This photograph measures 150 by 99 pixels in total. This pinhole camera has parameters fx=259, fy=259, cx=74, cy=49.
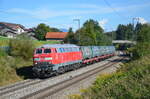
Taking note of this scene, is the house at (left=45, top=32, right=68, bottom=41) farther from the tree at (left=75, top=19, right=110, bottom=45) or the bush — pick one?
the bush

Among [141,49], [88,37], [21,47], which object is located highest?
[88,37]

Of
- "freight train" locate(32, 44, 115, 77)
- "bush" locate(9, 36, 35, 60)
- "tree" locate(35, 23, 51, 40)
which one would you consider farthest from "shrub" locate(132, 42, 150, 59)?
"tree" locate(35, 23, 51, 40)

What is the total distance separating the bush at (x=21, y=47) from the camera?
102ft

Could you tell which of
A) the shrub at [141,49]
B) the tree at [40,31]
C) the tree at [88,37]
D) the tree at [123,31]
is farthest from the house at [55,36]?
the shrub at [141,49]

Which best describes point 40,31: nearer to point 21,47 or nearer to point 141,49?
A: point 141,49

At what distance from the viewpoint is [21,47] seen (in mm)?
31141

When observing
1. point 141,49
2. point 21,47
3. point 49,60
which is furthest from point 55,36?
point 49,60

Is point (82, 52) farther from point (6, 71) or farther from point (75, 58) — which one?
point (6, 71)

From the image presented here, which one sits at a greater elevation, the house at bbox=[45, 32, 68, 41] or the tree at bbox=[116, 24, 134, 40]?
the tree at bbox=[116, 24, 134, 40]

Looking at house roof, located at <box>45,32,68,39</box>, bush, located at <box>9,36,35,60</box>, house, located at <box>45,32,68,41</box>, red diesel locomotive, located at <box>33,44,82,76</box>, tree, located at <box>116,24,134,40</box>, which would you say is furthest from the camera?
tree, located at <box>116,24,134,40</box>

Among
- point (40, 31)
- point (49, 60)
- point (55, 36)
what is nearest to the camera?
point (49, 60)

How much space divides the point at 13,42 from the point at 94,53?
14.0 metres

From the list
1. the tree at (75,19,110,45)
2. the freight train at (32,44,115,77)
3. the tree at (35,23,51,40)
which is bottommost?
the freight train at (32,44,115,77)

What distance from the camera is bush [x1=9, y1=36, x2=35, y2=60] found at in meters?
30.9
